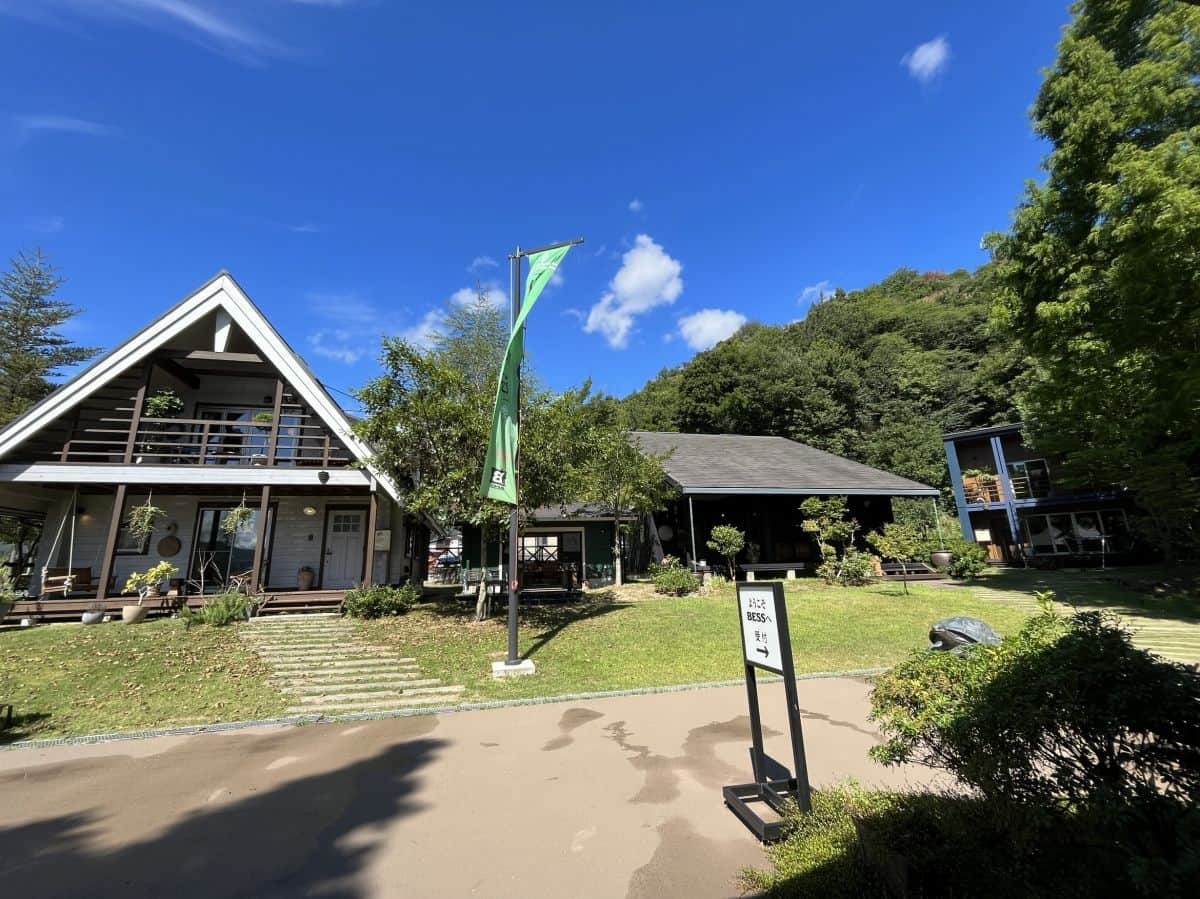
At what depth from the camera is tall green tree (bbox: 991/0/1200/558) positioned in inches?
387

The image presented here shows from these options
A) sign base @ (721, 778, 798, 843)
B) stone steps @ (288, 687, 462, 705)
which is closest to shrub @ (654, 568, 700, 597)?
stone steps @ (288, 687, 462, 705)

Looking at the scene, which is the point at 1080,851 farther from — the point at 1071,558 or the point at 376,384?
the point at 1071,558

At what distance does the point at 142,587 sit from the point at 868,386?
41953 mm

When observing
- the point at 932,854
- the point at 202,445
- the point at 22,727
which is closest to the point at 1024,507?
the point at 932,854

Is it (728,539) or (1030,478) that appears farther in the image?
(1030,478)

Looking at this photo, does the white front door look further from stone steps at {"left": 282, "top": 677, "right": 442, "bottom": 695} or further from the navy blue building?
the navy blue building

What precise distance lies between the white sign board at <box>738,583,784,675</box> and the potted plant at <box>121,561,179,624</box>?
13109 millimetres

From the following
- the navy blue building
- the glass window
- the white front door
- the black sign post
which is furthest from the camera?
the glass window

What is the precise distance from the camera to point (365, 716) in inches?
251

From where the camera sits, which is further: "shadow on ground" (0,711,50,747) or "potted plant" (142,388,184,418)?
"potted plant" (142,388,184,418)

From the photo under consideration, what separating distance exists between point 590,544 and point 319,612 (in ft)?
29.2

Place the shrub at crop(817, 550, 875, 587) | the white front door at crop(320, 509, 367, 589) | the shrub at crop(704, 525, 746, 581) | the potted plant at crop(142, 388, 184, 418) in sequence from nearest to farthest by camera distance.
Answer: the potted plant at crop(142, 388, 184, 418)
the white front door at crop(320, 509, 367, 589)
the shrub at crop(704, 525, 746, 581)
the shrub at crop(817, 550, 875, 587)

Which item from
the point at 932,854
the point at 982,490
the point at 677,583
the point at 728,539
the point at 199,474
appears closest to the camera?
the point at 932,854

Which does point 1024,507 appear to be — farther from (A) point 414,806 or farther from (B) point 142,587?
(B) point 142,587
